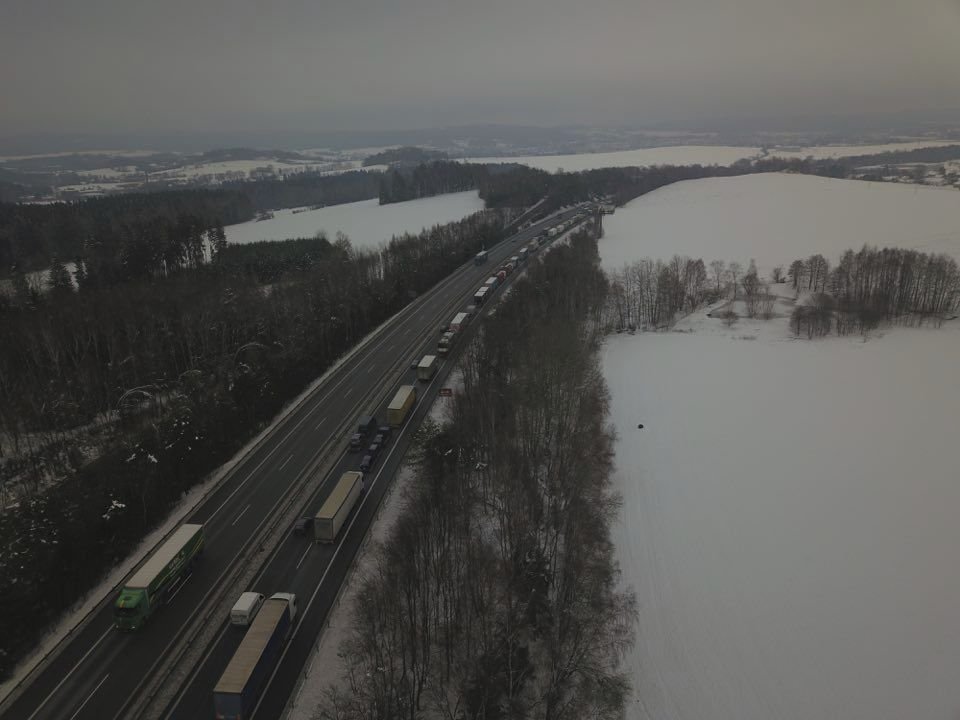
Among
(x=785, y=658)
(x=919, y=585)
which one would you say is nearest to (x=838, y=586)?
(x=919, y=585)

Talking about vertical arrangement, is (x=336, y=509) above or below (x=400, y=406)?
below

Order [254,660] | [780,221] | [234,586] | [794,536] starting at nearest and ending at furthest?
[254,660], [234,586], [794,536], [780,221]

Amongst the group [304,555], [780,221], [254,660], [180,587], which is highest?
Result: [780,221]

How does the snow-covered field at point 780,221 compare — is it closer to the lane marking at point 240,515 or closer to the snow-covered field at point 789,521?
the snow-covered field at point 789,521

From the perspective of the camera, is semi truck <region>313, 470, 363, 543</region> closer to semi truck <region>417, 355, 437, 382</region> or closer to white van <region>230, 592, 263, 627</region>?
white van <region>230, 592, 263, 627</region>

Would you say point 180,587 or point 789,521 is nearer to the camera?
point 180,587

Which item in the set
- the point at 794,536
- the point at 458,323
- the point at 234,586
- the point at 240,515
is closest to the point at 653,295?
the point at 458,323

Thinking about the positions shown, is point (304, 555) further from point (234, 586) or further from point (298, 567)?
point (234, 586)
